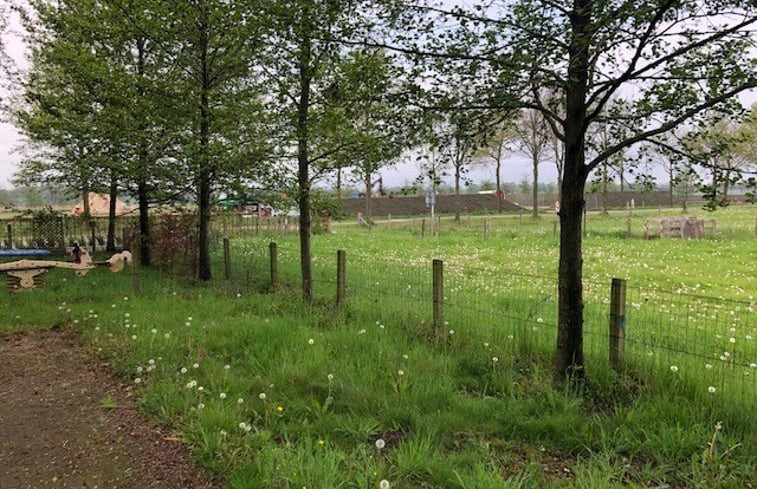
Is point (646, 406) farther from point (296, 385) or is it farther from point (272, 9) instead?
point (272, 9)

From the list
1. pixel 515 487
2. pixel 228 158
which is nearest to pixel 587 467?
pixel 515 487

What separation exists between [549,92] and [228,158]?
5.86 metres

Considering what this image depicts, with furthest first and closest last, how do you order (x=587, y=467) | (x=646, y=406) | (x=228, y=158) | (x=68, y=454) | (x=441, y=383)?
(x=228, y=158) < (x=441, y=383) < (x=646, y=406) < (x=68, y=454) < (x=587, y=467)

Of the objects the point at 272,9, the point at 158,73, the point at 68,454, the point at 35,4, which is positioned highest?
the point at 35,4

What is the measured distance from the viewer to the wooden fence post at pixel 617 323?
4613 millimetres

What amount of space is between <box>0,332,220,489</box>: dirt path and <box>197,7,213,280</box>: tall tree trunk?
4.69m

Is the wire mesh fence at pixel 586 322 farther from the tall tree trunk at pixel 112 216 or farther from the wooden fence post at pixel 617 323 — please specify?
the tall tree trunk at pixel 112 216

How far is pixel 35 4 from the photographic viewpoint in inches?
495

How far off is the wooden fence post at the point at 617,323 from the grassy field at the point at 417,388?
0.47 feet

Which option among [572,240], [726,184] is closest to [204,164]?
[572,240]

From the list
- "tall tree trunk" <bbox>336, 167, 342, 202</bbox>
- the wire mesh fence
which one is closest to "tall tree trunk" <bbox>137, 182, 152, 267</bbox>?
the wire mesh fence

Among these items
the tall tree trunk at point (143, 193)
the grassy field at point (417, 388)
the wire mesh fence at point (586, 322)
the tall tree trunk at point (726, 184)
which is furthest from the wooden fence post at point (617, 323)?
the tall tree trunk at point (143, 193)

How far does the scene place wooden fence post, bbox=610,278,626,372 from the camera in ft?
15.1

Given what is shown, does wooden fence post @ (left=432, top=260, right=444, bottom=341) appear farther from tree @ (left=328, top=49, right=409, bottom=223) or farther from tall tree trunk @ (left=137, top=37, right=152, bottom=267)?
tall tree trunk @ (left=137, top=37, right=152, bottom=267)
